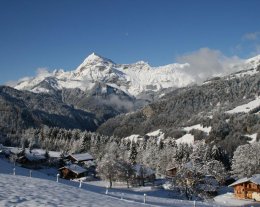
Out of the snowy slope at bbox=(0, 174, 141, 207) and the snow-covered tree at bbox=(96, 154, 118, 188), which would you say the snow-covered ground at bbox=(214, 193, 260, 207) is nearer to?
the snow-covered tree at bbox=(96, 154, 118, 188)

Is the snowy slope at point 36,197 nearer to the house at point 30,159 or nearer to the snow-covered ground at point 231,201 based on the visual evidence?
the snow-covered ground at point 231,201

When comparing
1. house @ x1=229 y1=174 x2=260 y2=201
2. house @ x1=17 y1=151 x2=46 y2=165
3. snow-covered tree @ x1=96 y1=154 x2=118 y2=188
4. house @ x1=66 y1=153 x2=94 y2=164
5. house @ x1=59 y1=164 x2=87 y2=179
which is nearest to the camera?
house @ x1=229 y1=174 x2=260 y2=201

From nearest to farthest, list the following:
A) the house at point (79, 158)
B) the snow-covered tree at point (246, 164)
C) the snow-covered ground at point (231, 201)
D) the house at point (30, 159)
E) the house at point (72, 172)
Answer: the snow-covered ground at point (231, 201)
the snow-covered tree at point (246, 164)
the house at point (72, 172)
the house at point (30, 159)
the house at point (79, 158)

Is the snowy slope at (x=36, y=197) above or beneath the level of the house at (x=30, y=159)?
beneath

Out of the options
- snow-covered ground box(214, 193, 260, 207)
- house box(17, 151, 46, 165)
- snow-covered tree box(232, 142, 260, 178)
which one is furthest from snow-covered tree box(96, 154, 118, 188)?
house box(17, 151, 46, 165)

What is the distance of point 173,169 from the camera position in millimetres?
146875

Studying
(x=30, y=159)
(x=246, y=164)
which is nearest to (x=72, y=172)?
(x=30, y=159)

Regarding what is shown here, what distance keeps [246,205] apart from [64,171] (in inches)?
2816

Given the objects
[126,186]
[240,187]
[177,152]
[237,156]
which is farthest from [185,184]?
[177,152]

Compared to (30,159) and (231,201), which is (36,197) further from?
(30,159)

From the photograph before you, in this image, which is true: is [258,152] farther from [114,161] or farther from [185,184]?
[185,184]

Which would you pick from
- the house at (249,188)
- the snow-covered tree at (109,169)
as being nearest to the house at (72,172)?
the snow-covered tree at (109,169)

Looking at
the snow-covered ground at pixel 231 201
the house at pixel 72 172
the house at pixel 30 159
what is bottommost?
the snow-covered ground at pixel 231 201

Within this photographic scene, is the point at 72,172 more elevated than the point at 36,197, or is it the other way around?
the point at 36,197
